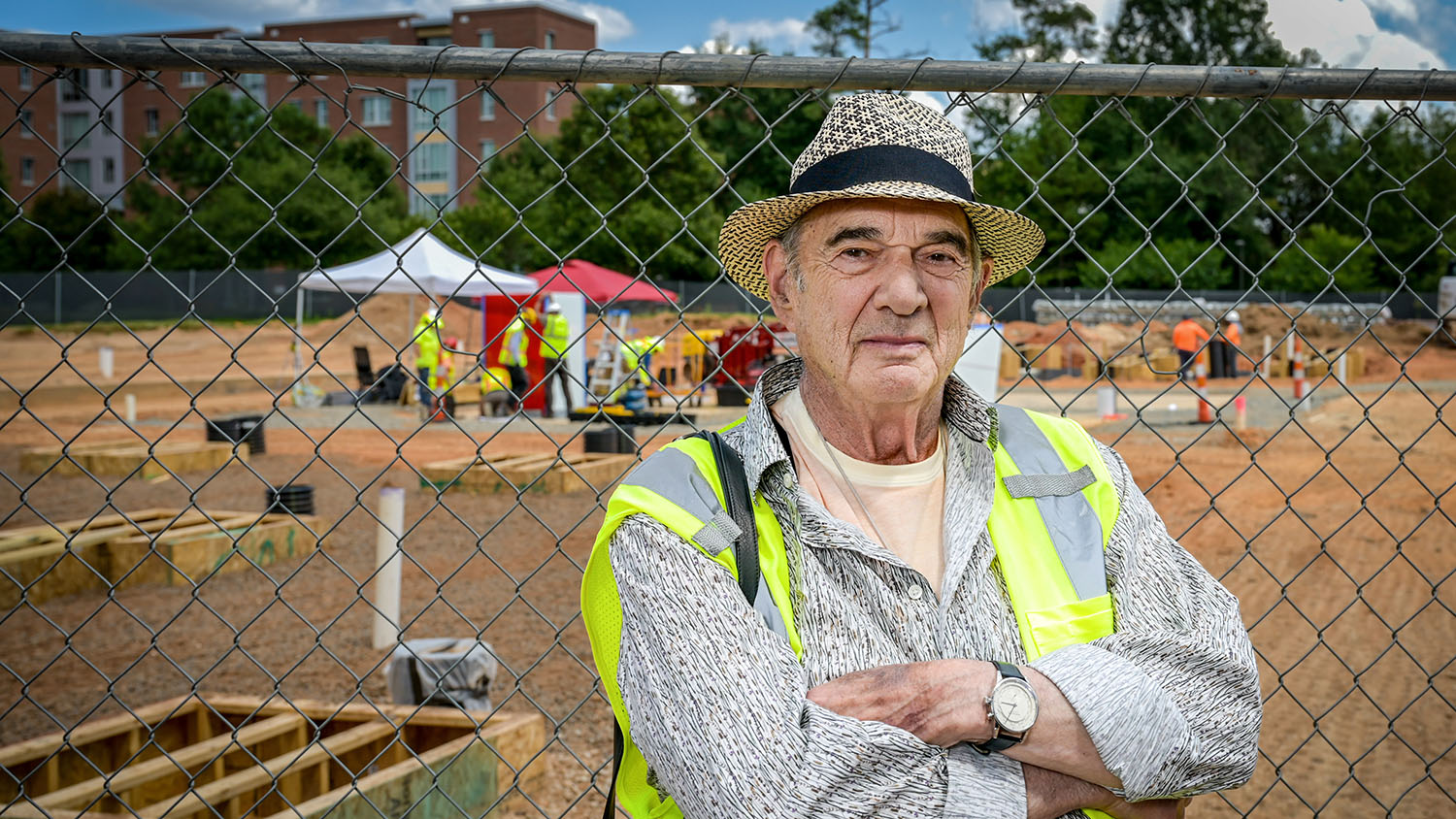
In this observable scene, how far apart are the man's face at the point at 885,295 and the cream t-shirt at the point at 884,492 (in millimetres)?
129

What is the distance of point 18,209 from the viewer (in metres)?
2.31

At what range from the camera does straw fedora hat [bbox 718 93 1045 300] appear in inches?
76.2

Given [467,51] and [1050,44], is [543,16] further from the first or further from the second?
[467,51]

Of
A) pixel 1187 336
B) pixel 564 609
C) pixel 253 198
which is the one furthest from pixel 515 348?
pixel 253 198

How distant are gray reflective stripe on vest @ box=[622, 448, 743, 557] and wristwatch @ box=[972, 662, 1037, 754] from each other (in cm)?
46

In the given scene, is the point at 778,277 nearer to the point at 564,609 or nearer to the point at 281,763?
the point at 281,763

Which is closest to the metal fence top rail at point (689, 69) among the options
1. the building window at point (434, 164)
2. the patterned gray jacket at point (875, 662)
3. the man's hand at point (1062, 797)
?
the patterned gray jacket at point (875, 662)

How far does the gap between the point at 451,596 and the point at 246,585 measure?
5.12ft

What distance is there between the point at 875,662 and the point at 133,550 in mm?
7436

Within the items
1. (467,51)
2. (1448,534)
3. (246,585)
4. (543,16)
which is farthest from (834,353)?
(543,16)

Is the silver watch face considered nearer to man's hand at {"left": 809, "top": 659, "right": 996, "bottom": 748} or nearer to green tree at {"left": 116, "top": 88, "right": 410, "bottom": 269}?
man's hand at {"left": 809, "top": 659, "right": 996, "bottom": 748}

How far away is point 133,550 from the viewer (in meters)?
7.79

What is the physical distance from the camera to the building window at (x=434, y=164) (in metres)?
→ 65.5

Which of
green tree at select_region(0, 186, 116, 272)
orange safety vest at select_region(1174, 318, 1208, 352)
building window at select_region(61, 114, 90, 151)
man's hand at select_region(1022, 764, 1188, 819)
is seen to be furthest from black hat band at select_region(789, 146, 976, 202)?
building window at select_region(61, 114, 90, 151)
